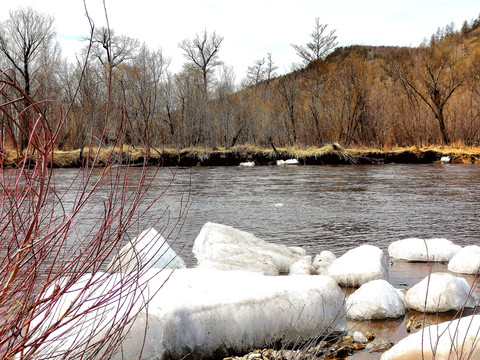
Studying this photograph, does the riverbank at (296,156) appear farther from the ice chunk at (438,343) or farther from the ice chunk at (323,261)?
the ice chunk at (438,343)

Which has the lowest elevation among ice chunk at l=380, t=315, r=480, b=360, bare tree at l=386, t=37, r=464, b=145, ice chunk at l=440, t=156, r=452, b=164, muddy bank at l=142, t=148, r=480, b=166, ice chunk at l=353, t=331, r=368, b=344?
ice chunk at l=353, t=331, r=368, b=344

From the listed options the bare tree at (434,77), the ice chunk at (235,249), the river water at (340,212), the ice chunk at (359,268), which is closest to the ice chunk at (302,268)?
the ice chunk at (359,268)

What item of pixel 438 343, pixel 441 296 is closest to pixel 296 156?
pixel 441 296

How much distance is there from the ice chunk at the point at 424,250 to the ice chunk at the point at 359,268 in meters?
0.87

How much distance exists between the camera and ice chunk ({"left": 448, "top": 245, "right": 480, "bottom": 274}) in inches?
179

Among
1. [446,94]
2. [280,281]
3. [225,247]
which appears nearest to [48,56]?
[446,94]

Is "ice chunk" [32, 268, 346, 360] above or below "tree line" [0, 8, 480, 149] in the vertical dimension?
below

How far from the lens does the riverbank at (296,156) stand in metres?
20.5

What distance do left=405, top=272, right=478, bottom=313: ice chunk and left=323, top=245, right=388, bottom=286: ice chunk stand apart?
21.8 inches

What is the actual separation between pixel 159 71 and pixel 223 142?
556 cm

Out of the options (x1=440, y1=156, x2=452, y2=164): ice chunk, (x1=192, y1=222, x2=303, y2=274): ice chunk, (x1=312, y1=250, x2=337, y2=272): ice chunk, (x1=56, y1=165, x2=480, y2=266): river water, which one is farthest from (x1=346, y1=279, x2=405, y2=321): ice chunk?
(x1=440, y1=156, x2=452, y2=164): ice chunk

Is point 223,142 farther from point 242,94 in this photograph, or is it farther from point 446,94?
point 446,94

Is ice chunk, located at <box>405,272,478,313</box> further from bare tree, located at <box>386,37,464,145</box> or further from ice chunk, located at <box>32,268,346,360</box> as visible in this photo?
bare tree, located at <box>386,37,464,145</box>

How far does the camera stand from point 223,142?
24906 millimetres
